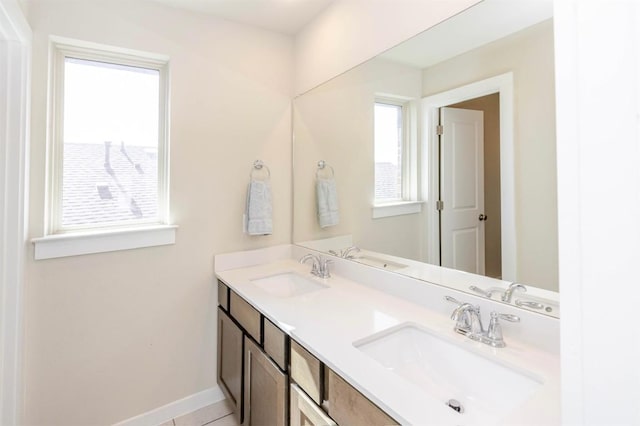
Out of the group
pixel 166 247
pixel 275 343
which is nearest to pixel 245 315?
pixel 275 343

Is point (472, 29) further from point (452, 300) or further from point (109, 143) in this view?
point (109, 143)

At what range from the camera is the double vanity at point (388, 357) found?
2.62ft

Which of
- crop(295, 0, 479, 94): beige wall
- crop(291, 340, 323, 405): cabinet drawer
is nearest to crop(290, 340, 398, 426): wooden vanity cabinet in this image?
crop(291, 340, 323, 405): cabinet drawer

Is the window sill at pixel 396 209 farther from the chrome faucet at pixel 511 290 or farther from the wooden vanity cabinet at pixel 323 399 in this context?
the wooden vanity cabinet at pixel 323 399

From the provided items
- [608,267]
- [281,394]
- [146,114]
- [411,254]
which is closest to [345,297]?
[411,254]

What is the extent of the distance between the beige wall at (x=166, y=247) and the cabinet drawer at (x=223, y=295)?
0.21 ft

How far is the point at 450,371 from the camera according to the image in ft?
3.43

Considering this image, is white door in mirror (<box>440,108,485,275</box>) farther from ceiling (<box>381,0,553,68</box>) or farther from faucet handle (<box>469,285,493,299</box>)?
ceiling (<box>381,0,553,68</box>)

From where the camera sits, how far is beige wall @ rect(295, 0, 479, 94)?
1.30 metres

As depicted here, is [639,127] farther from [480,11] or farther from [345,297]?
[345,297]

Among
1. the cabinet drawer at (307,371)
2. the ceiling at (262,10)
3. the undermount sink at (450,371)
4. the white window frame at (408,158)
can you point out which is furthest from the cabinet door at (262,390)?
the ceiling at (262,10)

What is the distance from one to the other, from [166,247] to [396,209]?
4.25 feet

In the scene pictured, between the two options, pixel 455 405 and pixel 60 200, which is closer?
pixel 455 405

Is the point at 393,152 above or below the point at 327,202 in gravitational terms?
above
